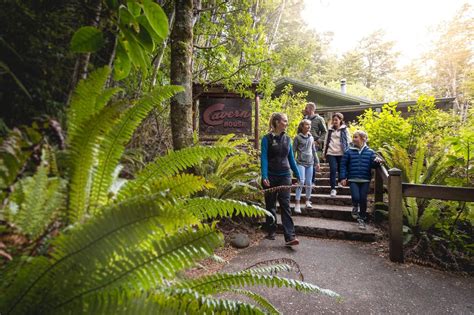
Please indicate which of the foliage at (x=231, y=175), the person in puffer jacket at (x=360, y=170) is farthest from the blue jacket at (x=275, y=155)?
the person in puffer jacket at (x=360, y=170)

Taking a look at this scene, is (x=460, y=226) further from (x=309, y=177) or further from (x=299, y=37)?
(x=299, y=37)

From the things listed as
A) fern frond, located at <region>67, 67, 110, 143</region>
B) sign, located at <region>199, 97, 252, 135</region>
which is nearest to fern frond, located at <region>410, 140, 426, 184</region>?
sign, located at <region>199, 97, 252, 135</region>

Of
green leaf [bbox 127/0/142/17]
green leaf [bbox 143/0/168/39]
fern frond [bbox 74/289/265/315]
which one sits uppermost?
green leaf [bbox 127/0/142/17]

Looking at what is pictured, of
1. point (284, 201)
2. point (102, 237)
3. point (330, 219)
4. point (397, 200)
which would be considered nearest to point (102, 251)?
point (102, 237)

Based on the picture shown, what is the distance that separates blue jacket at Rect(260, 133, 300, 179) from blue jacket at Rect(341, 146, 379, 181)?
1.57 metres

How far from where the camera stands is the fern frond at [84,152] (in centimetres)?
64

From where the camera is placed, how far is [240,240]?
432 centimetres

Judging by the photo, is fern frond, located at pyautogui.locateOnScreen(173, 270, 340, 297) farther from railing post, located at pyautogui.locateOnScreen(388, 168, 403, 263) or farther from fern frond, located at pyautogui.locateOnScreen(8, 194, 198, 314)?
railing post, located at pyautogui.locateOnScreen(388, 168, 403, 263)

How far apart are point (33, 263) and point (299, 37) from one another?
27.7 m

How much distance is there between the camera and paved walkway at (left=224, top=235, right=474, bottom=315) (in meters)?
2.60

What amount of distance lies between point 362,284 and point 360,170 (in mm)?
2330

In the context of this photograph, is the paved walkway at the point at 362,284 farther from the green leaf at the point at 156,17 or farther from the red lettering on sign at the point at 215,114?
the red lettering on sign at the point at 215,114

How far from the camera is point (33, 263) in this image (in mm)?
556

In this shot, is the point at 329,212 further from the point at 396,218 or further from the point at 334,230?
the point at 396,218
